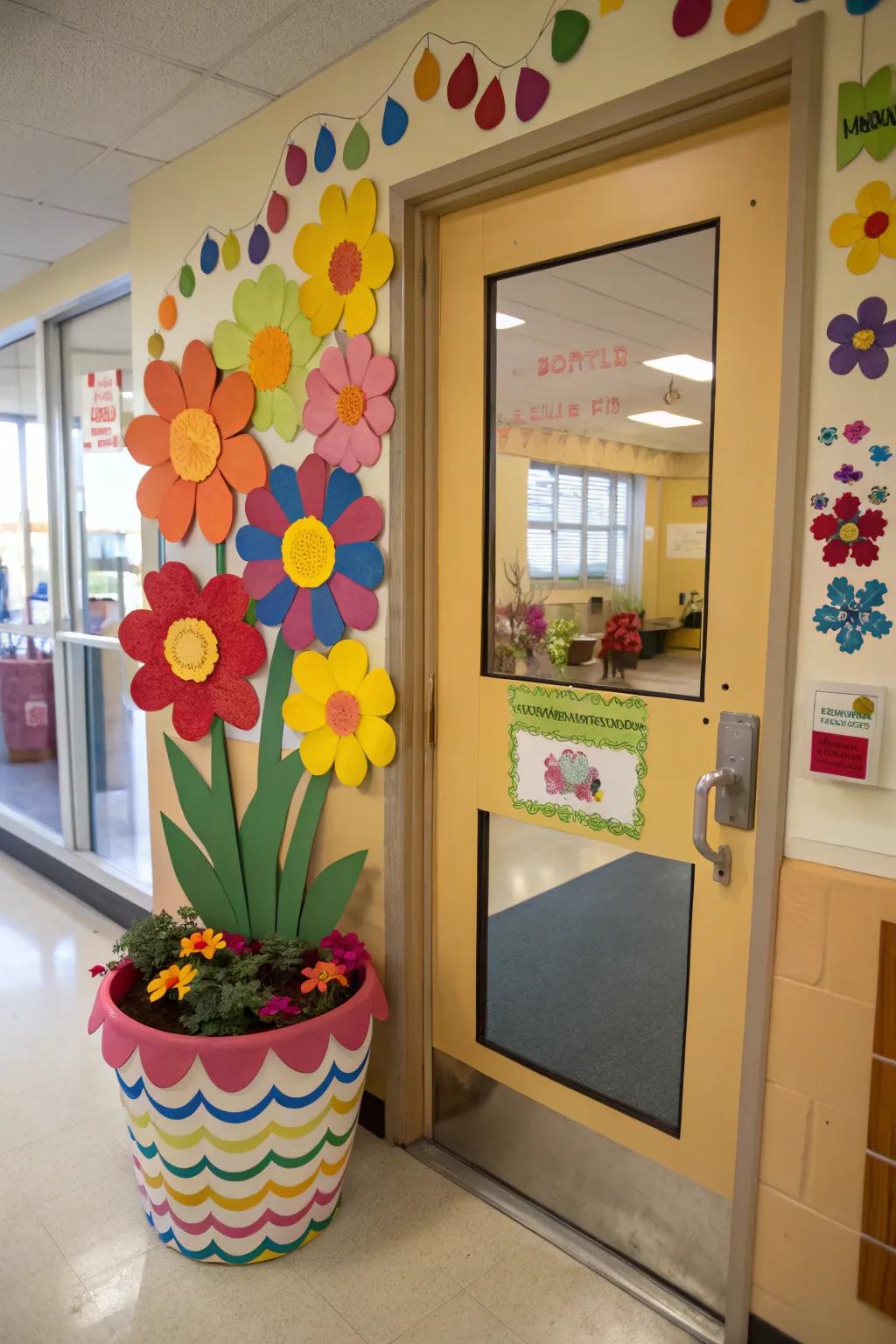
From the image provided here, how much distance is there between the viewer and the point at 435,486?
83.8 inches

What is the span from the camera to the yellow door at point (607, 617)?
Answer: 1627mm

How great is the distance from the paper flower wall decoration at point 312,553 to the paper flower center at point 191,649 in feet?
0.76

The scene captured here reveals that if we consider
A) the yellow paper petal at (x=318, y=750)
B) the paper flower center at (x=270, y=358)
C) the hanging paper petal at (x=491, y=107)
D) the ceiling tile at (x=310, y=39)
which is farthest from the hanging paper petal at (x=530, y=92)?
the yellow paper petal at (x=318, y=750)

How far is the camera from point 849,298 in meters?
1.40

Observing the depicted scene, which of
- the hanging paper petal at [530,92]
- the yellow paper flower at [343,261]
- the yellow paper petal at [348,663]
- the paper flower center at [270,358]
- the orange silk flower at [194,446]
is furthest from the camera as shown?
the orange silk flower at [194,446]

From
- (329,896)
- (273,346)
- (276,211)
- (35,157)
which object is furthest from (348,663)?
(35,157)

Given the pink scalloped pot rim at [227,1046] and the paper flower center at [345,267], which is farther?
the paper flower center at [345,267]

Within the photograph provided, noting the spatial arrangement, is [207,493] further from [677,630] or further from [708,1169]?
[708,1169]

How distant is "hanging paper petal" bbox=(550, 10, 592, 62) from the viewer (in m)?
1.66

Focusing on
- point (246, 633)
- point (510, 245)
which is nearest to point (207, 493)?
point (246, 633)

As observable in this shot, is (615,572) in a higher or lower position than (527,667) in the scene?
higher

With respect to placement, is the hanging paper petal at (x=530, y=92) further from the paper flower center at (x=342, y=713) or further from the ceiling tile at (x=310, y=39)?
the paper flower center at (x=342, y=713)

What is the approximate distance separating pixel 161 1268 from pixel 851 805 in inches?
67.1

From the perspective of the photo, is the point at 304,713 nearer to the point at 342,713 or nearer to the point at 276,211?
the point at 342,713
